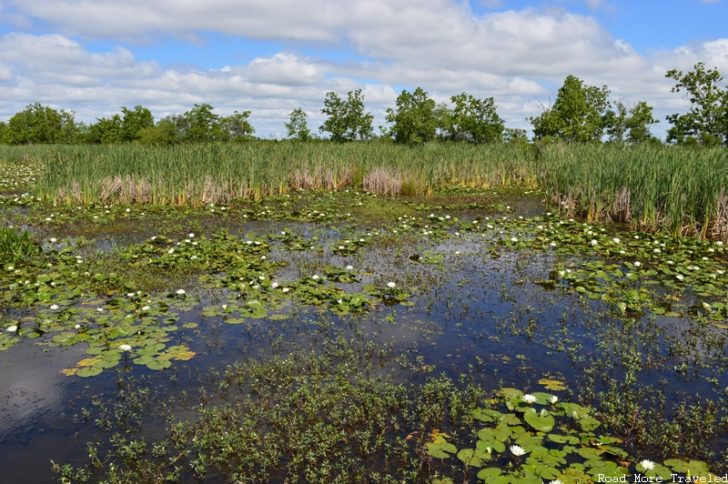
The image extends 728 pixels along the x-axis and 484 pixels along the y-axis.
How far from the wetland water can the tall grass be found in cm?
124

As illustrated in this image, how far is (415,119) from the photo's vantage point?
3812 cm

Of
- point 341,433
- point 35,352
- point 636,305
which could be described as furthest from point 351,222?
point 341,433

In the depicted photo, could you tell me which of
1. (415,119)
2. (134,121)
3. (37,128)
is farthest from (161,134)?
(37,128)

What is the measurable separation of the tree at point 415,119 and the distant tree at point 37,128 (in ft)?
171

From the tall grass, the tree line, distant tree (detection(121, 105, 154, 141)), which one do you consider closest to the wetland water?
the tall grass

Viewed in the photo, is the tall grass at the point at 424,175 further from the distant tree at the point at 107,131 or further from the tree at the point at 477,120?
the distant tree at the point at 107,131

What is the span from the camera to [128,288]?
8320mm

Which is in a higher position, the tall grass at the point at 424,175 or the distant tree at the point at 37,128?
the distant tree at the point at 37,128

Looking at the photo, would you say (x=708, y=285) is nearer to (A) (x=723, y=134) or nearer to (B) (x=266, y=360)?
(B) (x=266, y=360)

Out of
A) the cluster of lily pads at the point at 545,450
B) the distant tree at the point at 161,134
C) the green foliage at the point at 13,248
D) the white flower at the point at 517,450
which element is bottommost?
the cluster of lily pads at the point at 545,450

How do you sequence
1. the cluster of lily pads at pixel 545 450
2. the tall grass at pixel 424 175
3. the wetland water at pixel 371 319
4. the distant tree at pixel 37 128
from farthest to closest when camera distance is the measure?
the distant tree at pixel 37 128, the tall grass at pixel 424 175, the wetland water at pixel 371 319, the cluster of lily pads at pixel 545 450

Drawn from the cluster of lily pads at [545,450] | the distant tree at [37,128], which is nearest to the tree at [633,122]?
the cluster of lily pads at [545,450]

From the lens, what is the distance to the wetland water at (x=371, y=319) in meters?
5.03

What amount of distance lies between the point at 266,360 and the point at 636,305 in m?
5.69
